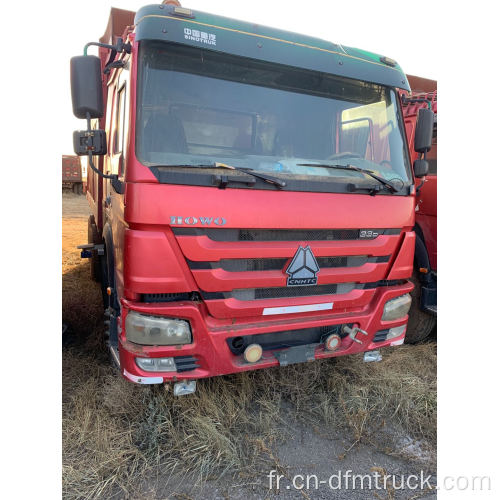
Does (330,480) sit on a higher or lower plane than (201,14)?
lower

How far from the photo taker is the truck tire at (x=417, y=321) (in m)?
4.41

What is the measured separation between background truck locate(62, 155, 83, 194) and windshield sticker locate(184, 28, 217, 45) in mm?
25387

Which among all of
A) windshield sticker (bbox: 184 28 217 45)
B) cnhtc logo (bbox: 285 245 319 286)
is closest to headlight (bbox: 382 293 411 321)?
cnhtc logo (bbox: 285 245 319 286)

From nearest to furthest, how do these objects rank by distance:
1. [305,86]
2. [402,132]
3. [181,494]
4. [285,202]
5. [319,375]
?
1. [181,494]
2. [285,202]
3. [305,86]
4. [402,132]
5. [319,375]

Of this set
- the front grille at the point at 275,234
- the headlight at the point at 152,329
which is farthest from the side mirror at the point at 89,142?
the headlight at the point at 152,329

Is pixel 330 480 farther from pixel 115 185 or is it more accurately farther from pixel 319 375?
pixel 115 185

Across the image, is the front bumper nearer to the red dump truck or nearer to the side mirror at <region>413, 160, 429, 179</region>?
the red dump truck

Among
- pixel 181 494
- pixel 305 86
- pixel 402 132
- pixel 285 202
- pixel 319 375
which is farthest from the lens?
pixel 319 375

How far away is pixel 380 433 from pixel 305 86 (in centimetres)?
259

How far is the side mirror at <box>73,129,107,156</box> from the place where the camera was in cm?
257

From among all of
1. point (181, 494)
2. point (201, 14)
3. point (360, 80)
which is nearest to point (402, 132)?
point (360, 80)

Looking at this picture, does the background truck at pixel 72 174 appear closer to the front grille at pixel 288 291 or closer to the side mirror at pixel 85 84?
the side mirror at pixel 85 84

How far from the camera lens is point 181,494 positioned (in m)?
2.37

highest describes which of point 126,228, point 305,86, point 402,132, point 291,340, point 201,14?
point 201,14
